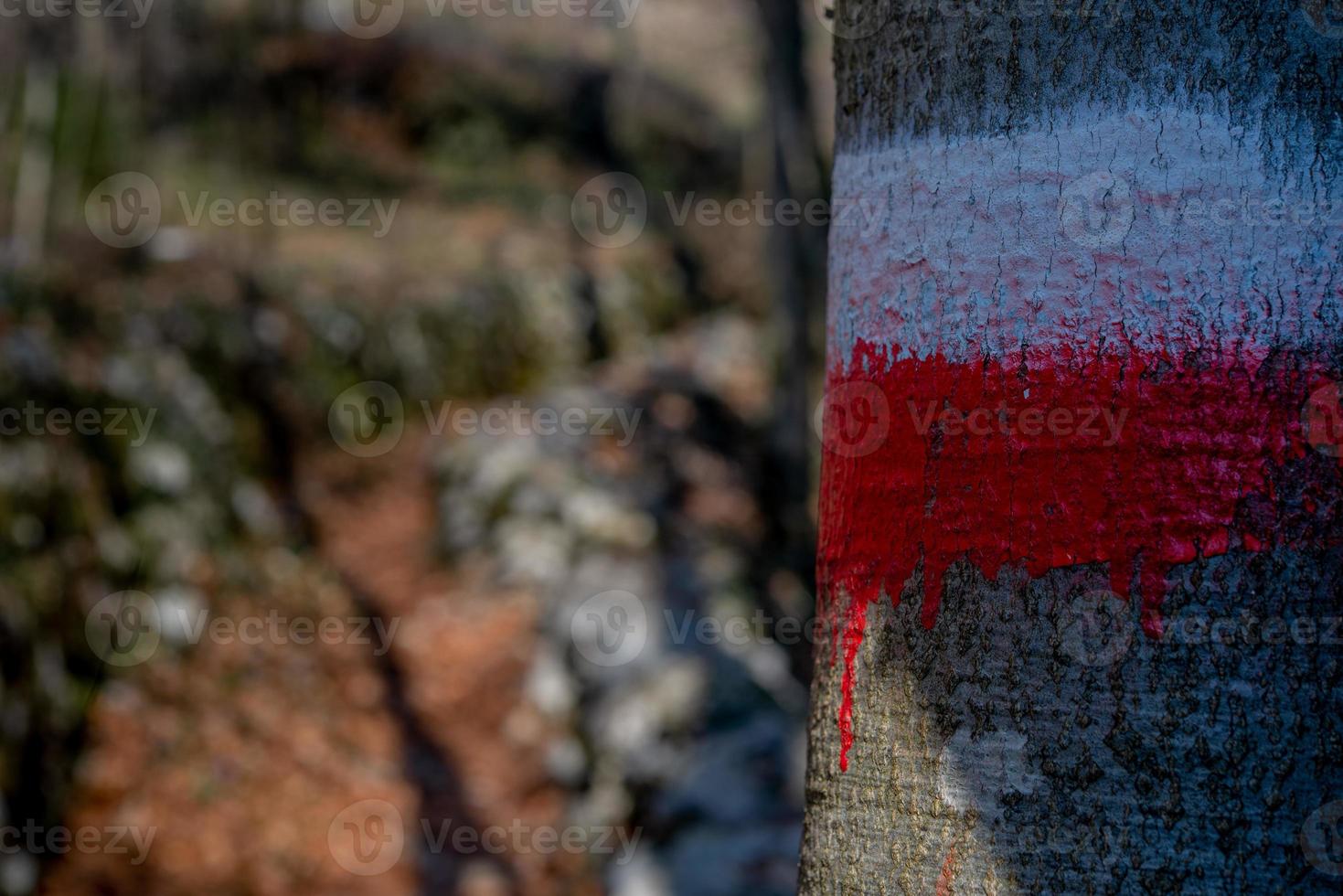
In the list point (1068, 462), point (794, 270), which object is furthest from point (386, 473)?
point (1068, 462)

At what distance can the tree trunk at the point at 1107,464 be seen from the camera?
939 millimetres

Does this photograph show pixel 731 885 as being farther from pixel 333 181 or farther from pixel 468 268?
pixel 333 181

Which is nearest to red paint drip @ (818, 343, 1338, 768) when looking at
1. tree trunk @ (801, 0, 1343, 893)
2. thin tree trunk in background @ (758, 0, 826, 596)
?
tree trunk @ (801, 0, 1343, 893)

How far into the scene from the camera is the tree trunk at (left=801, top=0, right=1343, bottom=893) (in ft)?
3.08

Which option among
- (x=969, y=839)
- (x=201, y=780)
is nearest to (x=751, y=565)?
(x=201, y=780)

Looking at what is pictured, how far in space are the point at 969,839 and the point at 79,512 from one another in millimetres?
5893

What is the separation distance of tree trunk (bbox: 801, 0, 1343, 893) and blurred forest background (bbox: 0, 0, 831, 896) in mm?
3148

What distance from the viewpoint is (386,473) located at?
945cm

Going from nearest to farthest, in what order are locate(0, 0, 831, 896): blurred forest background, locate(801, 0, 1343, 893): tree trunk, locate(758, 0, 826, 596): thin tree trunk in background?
locate(801, 0, 1343, 893): tree trunk < locate(0, 0, 831, 896): blurred forest background < locate(758, 0, 826, 596): thin tree trunk in background

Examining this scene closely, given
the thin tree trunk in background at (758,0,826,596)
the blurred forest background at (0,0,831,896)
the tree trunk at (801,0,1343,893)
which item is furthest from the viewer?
the thin tree trunk in background at (758,0,826,596)

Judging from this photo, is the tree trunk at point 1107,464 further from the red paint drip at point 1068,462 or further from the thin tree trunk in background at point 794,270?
the thin tree trunk in background at point 794,270

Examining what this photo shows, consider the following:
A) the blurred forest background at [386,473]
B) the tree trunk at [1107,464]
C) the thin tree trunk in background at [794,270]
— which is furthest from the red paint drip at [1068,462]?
the thin tree trunk in background at [794,270]

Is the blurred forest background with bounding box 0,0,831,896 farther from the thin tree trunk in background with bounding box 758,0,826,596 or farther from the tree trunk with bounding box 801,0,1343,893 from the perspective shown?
the tree trunk with bounding box 801,0,1343,893

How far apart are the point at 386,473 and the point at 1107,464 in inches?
357
